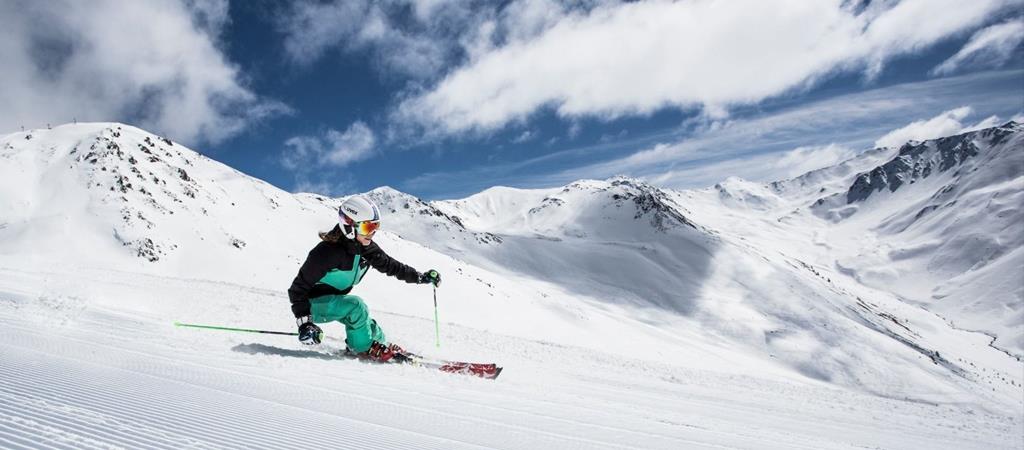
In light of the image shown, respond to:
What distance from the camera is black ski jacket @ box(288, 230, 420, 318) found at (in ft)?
24.8

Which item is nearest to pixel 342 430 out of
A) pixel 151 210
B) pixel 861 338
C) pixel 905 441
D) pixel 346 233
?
pixel 346 233

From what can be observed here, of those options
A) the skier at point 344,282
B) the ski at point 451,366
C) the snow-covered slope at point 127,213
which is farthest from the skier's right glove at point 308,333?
the snow-covered slope at point 127,213

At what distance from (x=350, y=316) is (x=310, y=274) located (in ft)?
3.17

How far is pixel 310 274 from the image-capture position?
24.9 ft

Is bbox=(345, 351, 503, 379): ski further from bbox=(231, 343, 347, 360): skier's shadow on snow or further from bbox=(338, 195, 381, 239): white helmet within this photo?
bbox=(338, 195, 381, 239): white helmet

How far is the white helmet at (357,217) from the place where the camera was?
309 inches

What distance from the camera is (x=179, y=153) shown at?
5053 centimetres

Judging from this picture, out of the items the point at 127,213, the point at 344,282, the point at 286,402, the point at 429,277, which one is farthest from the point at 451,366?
the point at 127,213

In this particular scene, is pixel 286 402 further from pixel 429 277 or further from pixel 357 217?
pixel 429 277

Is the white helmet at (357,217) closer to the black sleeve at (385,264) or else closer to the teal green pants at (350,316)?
the black sleeve at (385,264)

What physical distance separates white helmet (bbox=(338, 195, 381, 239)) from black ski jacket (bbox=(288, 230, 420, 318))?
0.58 ft

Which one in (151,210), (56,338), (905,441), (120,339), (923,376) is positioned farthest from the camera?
(923,376)

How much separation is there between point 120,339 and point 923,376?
92.3m

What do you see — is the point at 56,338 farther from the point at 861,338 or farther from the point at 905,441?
the point at 861,338
